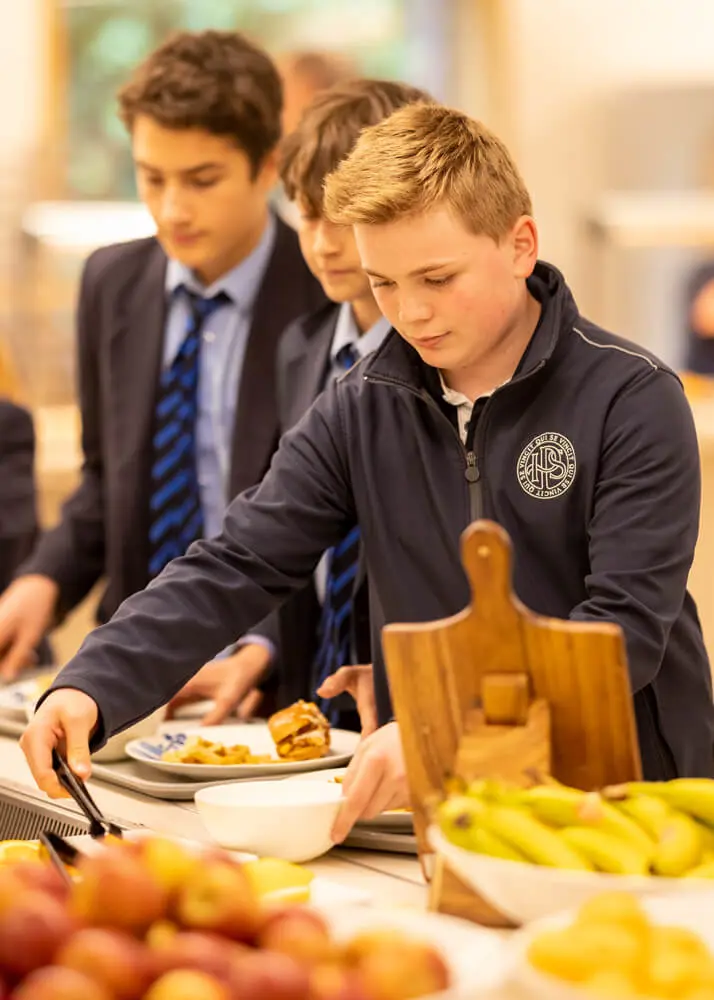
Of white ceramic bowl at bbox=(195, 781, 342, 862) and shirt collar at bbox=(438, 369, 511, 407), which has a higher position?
shirt collar at bbox=(438, 369, 511, 407)

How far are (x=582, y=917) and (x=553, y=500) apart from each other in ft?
2.72

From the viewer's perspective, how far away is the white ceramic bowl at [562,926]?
0.99 m

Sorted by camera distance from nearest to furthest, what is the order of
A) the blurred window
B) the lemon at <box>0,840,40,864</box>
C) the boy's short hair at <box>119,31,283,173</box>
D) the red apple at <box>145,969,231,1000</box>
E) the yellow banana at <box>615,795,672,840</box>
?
the red apple at <box>145,969,231,1000</box> < the yellow banana at <box>615,795,672,840</box> < the lemon at <box>0,840,40,864</box> < the boy's short hair at <box>119,31,283,173</box> < the blurred window

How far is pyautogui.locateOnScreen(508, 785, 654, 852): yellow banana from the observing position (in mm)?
1267

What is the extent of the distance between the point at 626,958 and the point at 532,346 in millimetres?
975

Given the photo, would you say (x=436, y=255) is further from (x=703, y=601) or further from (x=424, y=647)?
(x=703, y=601)

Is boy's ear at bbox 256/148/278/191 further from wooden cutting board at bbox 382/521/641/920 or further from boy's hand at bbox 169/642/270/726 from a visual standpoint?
wooden cutting board at bbox 382/521/641/920

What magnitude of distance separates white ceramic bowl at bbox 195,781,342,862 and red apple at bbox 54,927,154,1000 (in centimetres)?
53

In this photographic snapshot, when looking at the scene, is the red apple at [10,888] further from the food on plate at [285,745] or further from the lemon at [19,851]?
the food on plate at [285,745]

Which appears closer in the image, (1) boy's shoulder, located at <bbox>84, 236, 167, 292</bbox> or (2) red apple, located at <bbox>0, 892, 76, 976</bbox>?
(2) red apple, located at <bbox>0, 892, 76, 976</bbox>

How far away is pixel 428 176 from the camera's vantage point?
1.73m

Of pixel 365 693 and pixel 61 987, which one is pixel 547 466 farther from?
pixel 61 987

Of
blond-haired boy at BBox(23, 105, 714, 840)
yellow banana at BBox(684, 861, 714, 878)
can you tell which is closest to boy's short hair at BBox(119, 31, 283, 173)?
blond-haired boy at BBox(23, 105, 714, 840)

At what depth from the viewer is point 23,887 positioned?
1.12 metres
